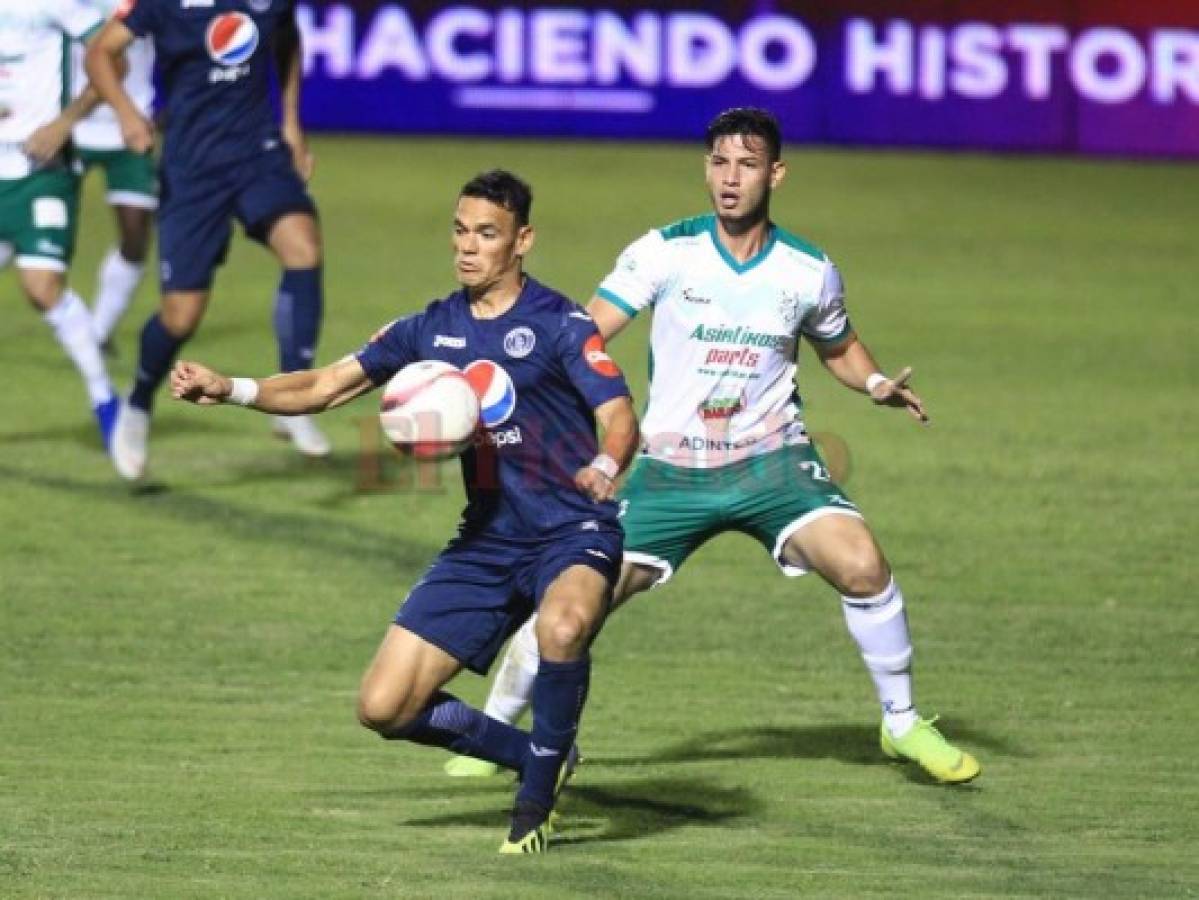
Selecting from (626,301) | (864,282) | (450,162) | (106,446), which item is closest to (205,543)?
(106,446)

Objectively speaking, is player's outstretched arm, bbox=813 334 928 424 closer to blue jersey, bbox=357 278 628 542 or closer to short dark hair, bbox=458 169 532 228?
blue jersey, bbox=357 278 628 542

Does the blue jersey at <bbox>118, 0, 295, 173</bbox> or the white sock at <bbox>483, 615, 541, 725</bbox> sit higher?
Answer: the blue jersey at <bbox>118, 0, 295, 173</bbox>

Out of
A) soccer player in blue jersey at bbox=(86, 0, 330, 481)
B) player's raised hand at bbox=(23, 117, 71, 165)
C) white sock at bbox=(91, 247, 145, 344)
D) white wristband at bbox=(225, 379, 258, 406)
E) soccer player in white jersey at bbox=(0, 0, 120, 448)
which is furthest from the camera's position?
white sock at bbox=(91, 247, 145, 344)

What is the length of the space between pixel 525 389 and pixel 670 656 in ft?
8.42

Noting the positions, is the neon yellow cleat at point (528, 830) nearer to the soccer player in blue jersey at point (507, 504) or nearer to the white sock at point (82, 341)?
the soccer player in blue jersey at point (507, 504)

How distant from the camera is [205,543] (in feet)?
35.2

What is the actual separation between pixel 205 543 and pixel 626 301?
145 inches

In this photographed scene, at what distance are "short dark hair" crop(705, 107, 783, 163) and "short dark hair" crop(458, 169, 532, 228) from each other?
818 millimetres

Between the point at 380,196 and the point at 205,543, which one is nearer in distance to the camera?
the point at 205,543

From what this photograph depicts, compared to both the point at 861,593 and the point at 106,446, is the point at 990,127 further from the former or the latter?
the point at 861,593

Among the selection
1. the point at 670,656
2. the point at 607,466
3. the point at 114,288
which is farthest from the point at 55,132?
the point at 607,466

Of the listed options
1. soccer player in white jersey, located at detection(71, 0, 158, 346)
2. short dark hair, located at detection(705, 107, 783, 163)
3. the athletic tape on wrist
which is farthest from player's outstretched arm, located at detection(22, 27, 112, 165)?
the athletic tape on wrist

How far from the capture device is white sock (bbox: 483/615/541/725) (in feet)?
24.6

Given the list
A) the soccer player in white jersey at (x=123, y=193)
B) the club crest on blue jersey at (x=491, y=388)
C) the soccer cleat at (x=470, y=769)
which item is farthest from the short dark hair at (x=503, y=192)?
the soccer player in white jersey at (x=123, y=193)
